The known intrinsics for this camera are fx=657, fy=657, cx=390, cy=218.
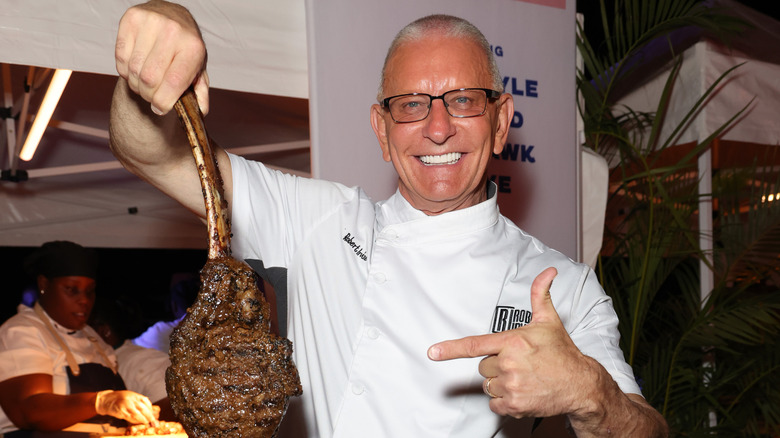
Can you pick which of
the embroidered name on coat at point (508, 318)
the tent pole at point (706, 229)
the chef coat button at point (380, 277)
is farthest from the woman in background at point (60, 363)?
the tent pole at point (706, 229)

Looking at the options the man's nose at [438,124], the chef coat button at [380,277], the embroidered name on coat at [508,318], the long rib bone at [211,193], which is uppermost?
the man's nose at [438,124]

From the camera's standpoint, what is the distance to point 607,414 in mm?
1385

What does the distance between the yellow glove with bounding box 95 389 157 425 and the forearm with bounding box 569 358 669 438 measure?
300 centimetres

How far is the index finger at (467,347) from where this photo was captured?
1.25 metres

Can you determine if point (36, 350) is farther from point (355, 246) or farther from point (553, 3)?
point (553, 3)

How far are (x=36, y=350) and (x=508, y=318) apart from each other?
332 centimetres

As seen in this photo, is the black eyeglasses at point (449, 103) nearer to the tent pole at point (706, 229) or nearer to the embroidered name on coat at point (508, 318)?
the embroidered name on coat at point (508, 318)

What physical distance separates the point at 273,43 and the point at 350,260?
148 centimetres

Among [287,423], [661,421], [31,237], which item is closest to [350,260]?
[287,423]

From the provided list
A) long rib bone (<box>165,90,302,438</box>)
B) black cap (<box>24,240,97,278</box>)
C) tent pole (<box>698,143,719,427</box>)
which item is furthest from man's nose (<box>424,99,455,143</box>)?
black cap (<box>24,240,97,278</box>)

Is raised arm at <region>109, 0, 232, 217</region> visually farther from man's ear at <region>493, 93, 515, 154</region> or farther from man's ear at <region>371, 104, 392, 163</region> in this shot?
man's ear at <region>493, 93, 515, 154</region>

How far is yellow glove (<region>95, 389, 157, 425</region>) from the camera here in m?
3.78

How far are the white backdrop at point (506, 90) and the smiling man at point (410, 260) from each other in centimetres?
86

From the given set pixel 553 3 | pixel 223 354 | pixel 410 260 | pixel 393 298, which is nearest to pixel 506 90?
pixel 553 3
